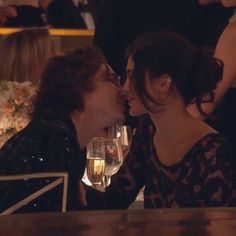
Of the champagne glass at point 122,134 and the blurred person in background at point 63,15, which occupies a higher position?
the champagne glass at point 122,134

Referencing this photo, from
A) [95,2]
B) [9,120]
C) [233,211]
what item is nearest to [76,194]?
[9,120]

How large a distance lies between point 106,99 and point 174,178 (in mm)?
360

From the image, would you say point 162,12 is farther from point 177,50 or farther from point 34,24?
point 34,24

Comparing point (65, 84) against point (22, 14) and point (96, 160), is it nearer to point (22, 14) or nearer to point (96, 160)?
point (96, 160)

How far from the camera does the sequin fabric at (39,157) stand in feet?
5.75

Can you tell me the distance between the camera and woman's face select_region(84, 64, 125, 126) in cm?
210

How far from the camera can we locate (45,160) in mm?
1830

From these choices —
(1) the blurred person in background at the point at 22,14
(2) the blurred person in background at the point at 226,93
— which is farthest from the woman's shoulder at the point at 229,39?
(1) the blurred person in background at the point at 22,14

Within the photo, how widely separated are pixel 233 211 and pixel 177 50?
3.38 feet

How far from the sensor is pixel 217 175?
1.76 meters

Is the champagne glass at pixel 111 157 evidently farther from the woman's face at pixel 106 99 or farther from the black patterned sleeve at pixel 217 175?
the black patterned sleeve at pixel 217 175

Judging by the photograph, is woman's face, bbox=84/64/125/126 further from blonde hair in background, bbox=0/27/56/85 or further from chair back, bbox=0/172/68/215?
blonde hair in background, bbox=0/27/56/85

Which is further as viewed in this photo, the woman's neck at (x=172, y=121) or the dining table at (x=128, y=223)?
the woman's neck at (x=172, y=121)

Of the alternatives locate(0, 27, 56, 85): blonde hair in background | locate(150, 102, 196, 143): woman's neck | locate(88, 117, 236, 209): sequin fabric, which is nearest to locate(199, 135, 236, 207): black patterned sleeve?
locate(88, 117, 236, 209): sequin fabric
